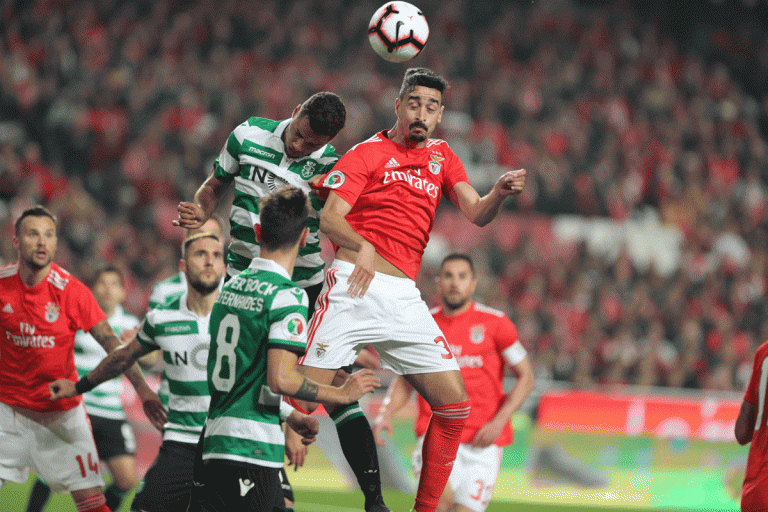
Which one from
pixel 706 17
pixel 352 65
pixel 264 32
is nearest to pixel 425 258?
pixel 352 65

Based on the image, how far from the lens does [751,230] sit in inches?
698

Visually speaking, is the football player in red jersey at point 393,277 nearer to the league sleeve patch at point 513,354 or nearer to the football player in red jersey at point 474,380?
the football player in red jersey at point 474,380

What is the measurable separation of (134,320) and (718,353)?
10.5 metres

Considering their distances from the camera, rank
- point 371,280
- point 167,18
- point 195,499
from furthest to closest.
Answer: point 167,18 < point 371,280 < point 195,499

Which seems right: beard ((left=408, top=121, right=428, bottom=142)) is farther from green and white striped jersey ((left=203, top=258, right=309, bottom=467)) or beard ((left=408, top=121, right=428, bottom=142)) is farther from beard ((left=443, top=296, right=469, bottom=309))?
beard ((left=443, top=296, right=469, bottom=309))

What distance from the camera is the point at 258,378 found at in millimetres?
4164

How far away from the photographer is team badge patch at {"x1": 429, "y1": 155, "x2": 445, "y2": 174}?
5.14 m

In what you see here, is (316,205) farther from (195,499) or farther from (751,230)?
Result: (751,230)

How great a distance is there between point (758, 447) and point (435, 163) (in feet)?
8.22

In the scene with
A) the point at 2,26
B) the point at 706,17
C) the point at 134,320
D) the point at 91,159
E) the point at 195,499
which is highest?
the point at 706,17

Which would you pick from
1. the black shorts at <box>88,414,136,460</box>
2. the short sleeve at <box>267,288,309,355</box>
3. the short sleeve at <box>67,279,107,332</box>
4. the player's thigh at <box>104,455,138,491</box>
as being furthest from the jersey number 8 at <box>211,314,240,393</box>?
the black shorts at <box>88,414,136,460</box>

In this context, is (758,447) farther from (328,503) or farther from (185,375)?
(328,503)

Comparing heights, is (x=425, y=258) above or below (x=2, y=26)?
below

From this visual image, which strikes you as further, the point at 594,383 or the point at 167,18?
the point at 167,18
